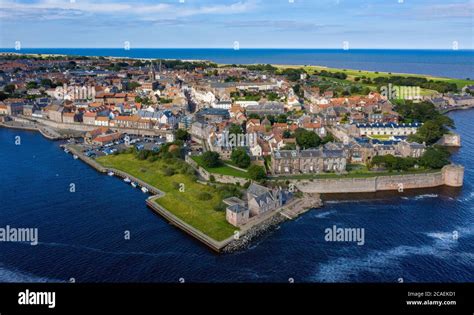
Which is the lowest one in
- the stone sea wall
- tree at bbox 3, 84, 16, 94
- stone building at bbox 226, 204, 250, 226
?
stone building at bbox 226, 204, 250, 226

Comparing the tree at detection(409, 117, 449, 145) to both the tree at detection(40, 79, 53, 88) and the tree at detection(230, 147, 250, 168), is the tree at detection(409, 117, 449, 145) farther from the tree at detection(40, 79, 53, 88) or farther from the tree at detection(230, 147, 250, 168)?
the tree at detection(40, 79, 53, 88)

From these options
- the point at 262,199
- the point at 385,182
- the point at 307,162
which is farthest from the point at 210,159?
the point at 385,182

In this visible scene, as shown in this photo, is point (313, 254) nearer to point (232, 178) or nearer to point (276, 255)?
point (276, 255)

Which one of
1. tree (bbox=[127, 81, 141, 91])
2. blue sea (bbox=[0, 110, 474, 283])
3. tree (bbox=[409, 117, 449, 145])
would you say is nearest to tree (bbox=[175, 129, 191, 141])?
blue sea (bbox=[0, 110, 474, 283])

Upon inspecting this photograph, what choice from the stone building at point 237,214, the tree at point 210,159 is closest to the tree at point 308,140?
the tree at point 210,159

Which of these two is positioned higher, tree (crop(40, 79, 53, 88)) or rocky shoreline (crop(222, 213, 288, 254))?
tree (crop(40, 79, 53, 88))

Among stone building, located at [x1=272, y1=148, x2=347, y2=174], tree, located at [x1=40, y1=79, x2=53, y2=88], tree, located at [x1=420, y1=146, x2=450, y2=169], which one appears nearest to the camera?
stone building, located at [x1=272, y1=148, x2=347, y2=174]

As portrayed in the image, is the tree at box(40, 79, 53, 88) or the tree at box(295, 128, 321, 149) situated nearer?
the tree at box(295, 128, 321, 149)
